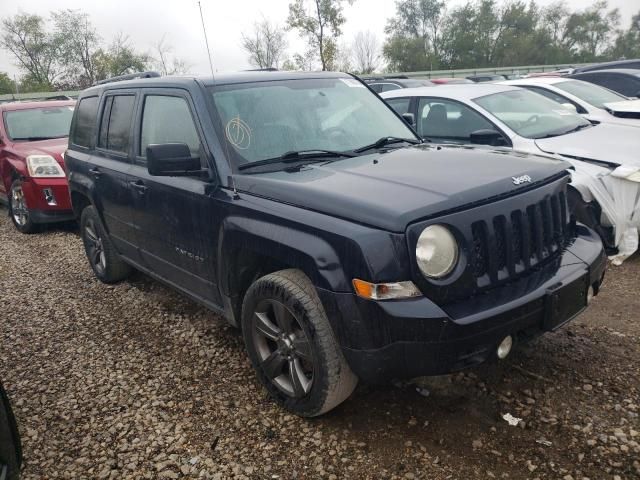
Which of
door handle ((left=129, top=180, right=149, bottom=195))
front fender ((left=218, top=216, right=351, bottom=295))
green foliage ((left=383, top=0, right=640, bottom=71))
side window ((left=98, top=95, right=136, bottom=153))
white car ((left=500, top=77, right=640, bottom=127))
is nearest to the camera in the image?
front fender ((left=218, top=216, right=351, bottom=295))

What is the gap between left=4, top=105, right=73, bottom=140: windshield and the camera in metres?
7.91

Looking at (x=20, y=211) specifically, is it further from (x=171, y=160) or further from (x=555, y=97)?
(x=555, y=97)

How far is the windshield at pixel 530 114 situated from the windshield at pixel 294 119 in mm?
2291

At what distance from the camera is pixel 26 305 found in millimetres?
4875

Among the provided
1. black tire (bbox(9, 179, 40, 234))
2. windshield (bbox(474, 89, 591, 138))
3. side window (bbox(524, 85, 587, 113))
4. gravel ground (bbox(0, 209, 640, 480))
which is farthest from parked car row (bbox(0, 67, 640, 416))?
black tire (bbox(9, 179, 40, 234))

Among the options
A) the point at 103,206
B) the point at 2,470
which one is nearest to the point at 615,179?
the point at 103,206

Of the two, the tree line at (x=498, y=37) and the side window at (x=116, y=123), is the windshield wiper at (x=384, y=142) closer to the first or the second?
the side window at (x=116, y=123)

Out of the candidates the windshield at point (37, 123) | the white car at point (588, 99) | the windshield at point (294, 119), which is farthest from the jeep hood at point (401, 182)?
the windshield at point (37, 123)

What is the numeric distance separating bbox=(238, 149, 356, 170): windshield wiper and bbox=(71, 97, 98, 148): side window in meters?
2.33

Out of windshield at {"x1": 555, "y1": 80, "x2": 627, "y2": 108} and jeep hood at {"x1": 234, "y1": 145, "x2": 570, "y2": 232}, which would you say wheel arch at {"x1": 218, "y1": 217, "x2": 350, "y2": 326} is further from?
windshield at {"x1": 555, "y1": 80, "x2": 627, "y2": 108}

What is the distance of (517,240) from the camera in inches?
101

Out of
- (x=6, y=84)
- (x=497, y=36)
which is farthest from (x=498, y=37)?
(x=6, y=84)

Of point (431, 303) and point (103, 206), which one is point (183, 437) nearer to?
point (431, 303)

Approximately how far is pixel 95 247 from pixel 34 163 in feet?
8.60
